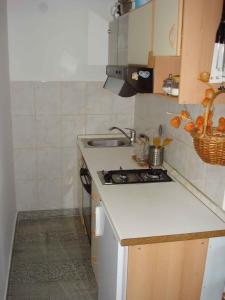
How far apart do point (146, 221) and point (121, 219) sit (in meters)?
0.13

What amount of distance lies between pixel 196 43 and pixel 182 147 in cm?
93

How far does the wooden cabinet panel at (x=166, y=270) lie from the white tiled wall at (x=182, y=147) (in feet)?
1.05

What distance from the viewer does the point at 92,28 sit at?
3.03 meters

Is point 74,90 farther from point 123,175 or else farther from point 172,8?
point 172,8

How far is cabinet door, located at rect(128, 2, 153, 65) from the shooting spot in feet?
6.13

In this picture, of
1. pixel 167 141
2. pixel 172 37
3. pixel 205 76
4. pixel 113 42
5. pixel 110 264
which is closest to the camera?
pixel 205 76

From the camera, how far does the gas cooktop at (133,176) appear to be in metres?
2.18

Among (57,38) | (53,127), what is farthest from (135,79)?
(53,127)

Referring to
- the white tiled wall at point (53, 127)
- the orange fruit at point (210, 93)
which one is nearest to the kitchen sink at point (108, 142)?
the white tiled wall at point (53, 127)

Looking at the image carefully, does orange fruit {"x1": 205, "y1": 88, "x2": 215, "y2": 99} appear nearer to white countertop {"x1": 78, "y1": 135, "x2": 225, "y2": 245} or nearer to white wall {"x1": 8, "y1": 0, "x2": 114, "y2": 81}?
white countertop {"x1": 78, "y1": 135, "x2": 225, "y2": 245}

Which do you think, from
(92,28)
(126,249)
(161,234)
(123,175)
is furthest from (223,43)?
(92,28)

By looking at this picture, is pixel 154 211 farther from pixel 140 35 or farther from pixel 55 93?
pixel 55 93

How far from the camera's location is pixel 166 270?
1.60 meters

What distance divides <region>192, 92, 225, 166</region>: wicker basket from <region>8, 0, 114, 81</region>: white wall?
6.31 feet
